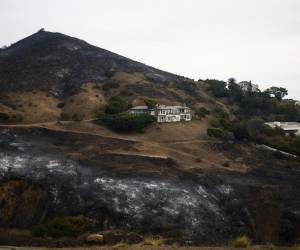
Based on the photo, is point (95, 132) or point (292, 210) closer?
point (292, 210)

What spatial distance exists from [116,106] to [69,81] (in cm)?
1693

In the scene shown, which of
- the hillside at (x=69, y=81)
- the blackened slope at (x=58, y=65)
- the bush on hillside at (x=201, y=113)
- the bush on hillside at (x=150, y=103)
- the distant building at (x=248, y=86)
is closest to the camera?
the hillside at (x=69, y=81)

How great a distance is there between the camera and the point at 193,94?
9081 cm

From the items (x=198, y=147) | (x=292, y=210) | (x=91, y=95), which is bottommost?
(x=292, y=210)

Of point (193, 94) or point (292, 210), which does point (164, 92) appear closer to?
point (193, 94)

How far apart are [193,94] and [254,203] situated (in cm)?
4995

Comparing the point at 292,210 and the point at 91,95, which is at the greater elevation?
the point at 91,95

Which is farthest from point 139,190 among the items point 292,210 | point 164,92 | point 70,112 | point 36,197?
point 164,92

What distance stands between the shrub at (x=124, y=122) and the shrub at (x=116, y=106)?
4.95 metres

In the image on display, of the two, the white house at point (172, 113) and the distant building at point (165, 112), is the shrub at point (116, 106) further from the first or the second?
the white house at point (172, 113)

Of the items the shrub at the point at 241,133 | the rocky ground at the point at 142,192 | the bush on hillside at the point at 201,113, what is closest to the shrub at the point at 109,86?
the bush on hillside at the point at 201,113

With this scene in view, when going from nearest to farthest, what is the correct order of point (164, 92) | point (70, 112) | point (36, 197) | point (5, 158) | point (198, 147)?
1. point (36, 197)
2. point (5, 158)
3. point (198, 147)
4. point (70, 112)
5. point (164, 92)

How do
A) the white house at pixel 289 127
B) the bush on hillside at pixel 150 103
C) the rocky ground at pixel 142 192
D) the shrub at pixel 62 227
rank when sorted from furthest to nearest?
the white house at pixel 289 127
the bush on hillside at pixel 150 103
the rocky ground at pixel 142 192
the shrub at pixel 62 227

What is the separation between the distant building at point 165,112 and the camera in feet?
231
